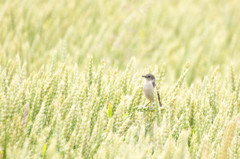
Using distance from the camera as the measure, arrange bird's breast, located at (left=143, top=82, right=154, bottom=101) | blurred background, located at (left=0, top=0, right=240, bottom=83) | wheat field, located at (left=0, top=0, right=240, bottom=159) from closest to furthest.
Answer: wheat field, located at (left=0, top=0, right=240, bottom=159)
bird's breast, located at (left=143, top=82, right=154, bottom=101)
blurred background, located at (left=0, top=0, right=240, bottom=83)

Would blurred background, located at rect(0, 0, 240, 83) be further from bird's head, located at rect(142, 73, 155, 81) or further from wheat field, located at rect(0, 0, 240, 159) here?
bird's head, located at rect(142, 73, 155, 81)

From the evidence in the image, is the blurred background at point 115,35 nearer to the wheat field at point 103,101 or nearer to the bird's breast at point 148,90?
the wheat field at point 103,101

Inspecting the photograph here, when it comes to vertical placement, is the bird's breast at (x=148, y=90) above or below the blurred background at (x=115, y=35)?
below

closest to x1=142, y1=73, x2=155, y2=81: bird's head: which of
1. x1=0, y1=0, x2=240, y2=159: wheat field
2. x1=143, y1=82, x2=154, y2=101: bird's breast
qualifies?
x1=0, y1=0, x2=240, y2=159: wheat field

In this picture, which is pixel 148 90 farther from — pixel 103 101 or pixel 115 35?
pixel 115 35

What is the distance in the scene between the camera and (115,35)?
3.75 m

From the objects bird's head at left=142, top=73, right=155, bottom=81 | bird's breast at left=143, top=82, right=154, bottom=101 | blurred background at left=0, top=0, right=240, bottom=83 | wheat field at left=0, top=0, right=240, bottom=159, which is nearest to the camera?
wheat field at left=0, top=0, right=240, bottom=159

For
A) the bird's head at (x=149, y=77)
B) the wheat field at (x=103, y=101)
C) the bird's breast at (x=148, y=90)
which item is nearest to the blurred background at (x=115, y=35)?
the wheat field at (x=103, y=101)

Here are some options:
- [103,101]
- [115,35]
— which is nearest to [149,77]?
[103,101]

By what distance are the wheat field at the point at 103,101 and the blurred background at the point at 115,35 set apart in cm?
2

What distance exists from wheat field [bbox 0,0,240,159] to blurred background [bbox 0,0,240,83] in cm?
2

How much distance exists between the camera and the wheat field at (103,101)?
1.28 m

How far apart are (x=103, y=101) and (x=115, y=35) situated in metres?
2.15

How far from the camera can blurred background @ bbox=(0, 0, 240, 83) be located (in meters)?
2.83
